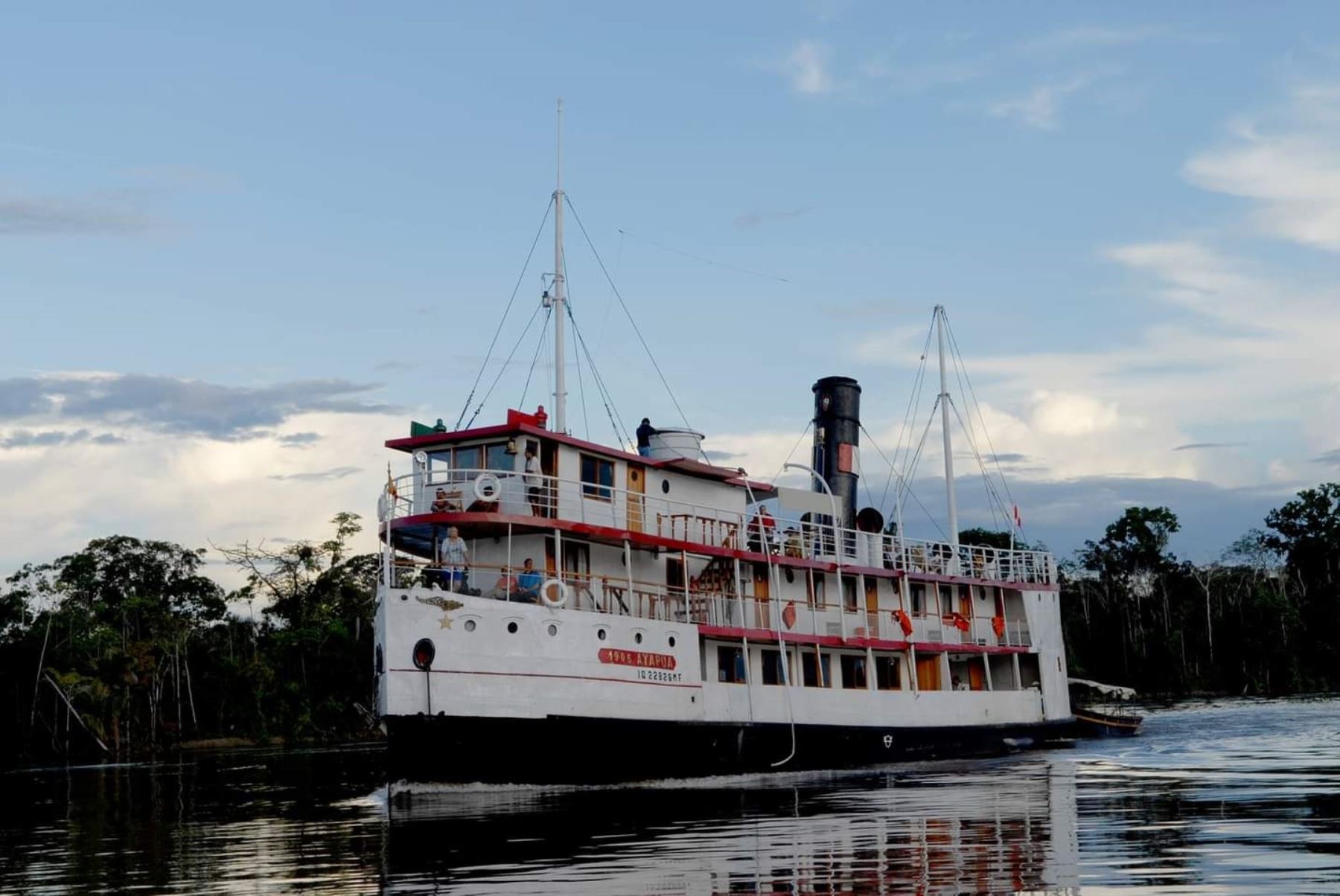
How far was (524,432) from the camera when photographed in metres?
27.9

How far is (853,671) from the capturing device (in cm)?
3341

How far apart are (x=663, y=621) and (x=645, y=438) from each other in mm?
5479

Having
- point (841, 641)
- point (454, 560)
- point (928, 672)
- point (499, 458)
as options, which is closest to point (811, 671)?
point (841, 641)

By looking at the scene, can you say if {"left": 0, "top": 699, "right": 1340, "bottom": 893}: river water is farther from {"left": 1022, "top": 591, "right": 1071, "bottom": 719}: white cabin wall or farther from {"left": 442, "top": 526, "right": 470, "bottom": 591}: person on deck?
{"left": 1022, "top": 591, "right": 1071, "bottom": 719}: white cabin wall

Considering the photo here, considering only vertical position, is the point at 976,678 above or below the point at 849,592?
below

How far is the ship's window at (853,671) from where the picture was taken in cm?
3319

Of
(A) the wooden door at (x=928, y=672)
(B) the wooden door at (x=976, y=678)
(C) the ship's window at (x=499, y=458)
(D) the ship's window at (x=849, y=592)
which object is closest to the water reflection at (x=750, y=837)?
(D) the ship's window at (x=849, y=592)

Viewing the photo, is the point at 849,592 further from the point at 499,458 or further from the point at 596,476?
the point at 499,458

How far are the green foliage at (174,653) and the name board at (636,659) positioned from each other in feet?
142

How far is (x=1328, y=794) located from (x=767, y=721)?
11680 mm

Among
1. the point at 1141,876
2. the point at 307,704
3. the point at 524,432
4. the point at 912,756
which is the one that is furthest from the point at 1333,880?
the point at 307,704

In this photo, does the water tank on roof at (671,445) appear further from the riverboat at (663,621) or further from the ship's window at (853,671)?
the ship's window at (853,671)

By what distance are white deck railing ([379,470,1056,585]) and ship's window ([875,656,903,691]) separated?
92.0 inches

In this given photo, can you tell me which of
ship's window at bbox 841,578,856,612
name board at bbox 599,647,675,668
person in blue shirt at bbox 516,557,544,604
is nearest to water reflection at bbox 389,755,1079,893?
name board at bbox 599,647,675,668
